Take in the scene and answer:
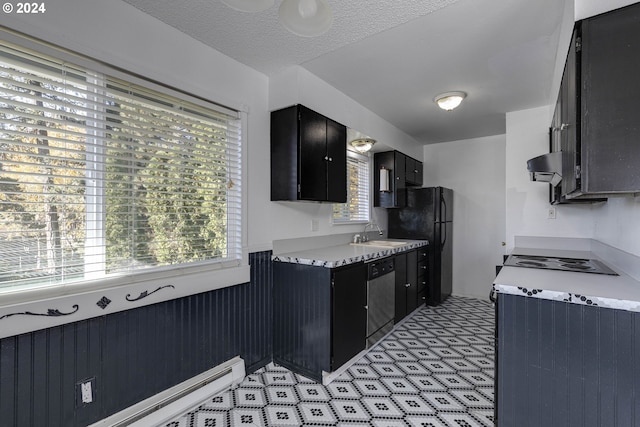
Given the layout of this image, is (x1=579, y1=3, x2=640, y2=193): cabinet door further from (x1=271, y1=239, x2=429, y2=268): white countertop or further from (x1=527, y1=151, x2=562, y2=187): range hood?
(x1=271, y1=239, x2=429, y2=268): white countertop

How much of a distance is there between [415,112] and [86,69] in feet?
10.2

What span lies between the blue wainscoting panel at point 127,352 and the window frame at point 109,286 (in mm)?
72

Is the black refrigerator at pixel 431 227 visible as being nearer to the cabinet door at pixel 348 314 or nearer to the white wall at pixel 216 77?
the white wall at pixel 216 77

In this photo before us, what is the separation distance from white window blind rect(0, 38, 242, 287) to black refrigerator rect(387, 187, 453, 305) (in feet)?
9.11

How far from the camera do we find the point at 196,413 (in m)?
1.93

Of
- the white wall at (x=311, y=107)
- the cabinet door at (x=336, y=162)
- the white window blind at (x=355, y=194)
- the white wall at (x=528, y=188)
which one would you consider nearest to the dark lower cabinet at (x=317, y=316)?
the white wall at (x=311, y=107)

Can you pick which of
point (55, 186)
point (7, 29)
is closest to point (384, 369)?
point (55, 186)

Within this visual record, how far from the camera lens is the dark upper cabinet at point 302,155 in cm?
249

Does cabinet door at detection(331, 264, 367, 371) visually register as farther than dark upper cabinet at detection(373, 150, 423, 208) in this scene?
No

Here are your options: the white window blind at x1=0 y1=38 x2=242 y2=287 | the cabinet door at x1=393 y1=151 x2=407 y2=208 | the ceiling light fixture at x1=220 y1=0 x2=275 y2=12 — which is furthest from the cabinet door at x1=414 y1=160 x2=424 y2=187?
the ceiling light fixture at x1=220 y1=0 x2=275 y2=12

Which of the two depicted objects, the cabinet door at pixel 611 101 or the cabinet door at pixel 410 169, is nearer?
the cabinet door at pixel 611 101

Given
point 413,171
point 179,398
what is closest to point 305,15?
point 179,398

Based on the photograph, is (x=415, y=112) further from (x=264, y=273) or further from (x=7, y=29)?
(x=7, y=29)

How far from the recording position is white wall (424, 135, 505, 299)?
4.41 meters
